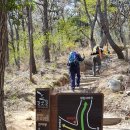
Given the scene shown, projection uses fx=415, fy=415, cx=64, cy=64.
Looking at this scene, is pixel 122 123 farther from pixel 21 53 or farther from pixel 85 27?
pixel 85 27

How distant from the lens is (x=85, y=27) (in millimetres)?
40250

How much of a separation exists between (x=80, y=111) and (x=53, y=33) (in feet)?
110

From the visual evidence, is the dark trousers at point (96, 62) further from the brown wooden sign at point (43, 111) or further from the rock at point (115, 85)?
the brown wooden sign at point (43, 111)

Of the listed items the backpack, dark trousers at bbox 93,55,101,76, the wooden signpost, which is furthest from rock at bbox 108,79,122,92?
the wooden signpost

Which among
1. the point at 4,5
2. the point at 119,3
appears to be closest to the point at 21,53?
the point at 119,3

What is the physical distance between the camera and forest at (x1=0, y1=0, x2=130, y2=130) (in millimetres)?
19461

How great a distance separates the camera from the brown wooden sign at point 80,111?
22.6ft

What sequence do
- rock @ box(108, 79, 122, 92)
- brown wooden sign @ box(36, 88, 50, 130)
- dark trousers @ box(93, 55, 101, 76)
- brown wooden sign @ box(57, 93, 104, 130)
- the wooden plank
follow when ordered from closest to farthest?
brown wooden sign @ box(57, 93, 104, 130) < brown wooden sign @ box(36, 88, 50, 130) < the wooden plank < rock @ box(108, 79, 122, 92) < dark trousers @ box(93, 55, 101, 76)

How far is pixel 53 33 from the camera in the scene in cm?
4028

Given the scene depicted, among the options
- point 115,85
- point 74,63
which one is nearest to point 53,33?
point 74,63

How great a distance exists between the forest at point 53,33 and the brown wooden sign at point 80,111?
5.64 ft

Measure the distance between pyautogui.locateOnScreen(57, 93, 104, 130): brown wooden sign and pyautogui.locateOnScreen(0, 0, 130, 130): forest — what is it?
1718 mm

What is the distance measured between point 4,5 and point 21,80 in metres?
11.8

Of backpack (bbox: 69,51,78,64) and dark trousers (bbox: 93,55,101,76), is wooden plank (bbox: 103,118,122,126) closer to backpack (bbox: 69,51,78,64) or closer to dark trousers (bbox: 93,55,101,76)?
backpack (bbox: 69,51,78,64)
